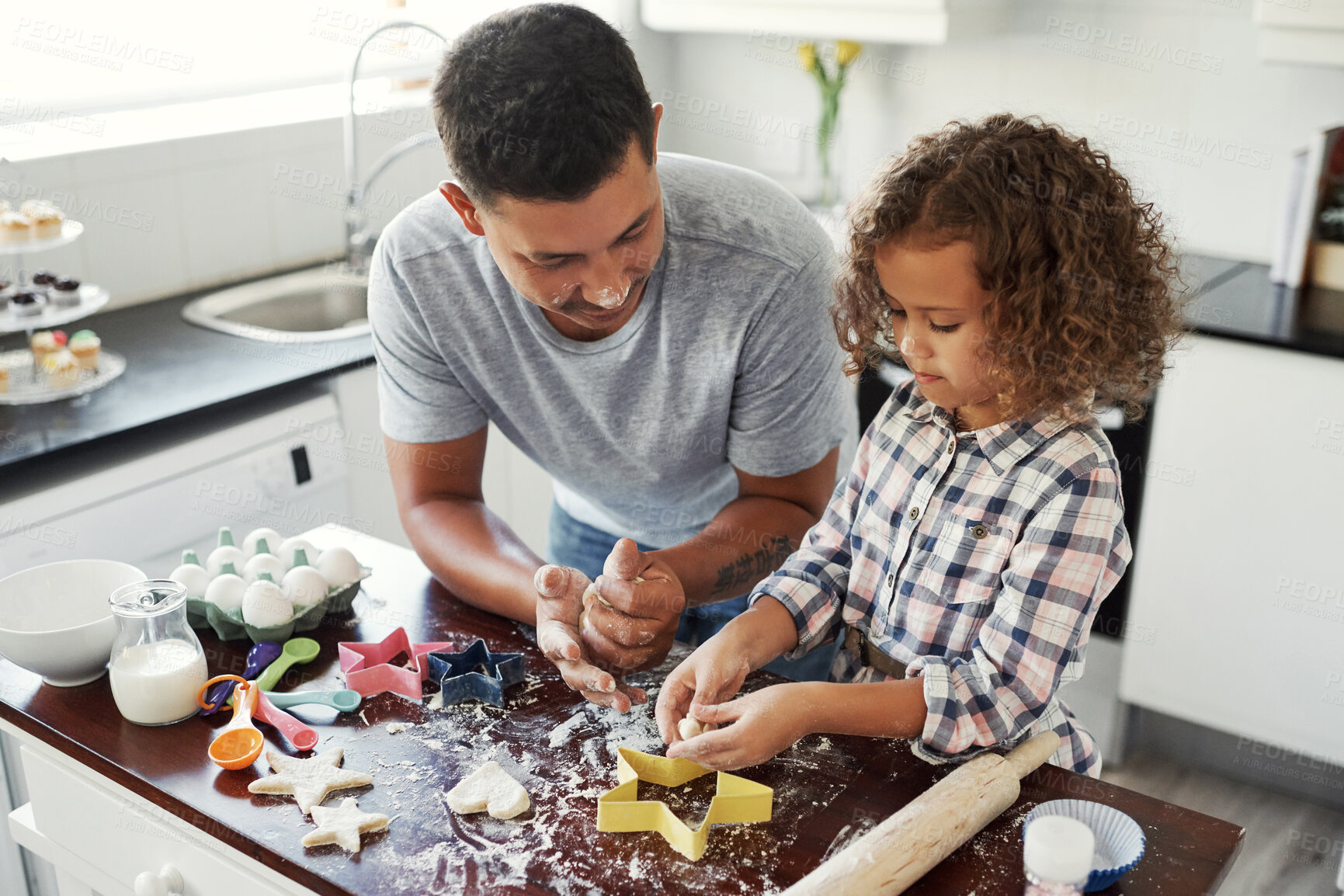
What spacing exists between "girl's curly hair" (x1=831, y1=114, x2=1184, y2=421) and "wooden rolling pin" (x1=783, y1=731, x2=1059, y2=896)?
0.35 m

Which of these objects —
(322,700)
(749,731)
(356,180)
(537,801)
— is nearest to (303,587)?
(322,700)

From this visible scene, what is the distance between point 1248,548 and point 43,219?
7.77 feet

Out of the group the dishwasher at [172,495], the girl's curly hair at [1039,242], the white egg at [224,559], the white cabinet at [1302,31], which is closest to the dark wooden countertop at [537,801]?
the white egg at [224,559]

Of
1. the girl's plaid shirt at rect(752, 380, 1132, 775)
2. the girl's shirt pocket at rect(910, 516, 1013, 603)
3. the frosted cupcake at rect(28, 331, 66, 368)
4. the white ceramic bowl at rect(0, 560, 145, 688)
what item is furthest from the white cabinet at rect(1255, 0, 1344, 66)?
the frosted cupcake at rect(28, 331, 66, 368)

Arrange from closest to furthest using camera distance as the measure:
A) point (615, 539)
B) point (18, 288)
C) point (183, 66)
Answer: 1. point (615, 539)
2. point (18, 288)
3. point (183, 66)

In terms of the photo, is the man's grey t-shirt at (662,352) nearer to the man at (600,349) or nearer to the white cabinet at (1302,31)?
the man at (600,349)

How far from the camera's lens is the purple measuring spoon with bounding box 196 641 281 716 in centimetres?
118

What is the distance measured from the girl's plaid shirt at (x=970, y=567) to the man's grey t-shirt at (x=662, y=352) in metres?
0.17

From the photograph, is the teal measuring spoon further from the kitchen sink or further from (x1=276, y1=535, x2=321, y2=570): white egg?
Result: the kitchen sink

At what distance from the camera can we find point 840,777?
1085mm

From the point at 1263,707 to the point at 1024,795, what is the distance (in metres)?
1.63

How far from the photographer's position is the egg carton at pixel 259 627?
1.28m

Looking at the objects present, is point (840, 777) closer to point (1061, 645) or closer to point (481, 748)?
point (1061, 645)

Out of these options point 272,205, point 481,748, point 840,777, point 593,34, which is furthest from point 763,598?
point 272,205
